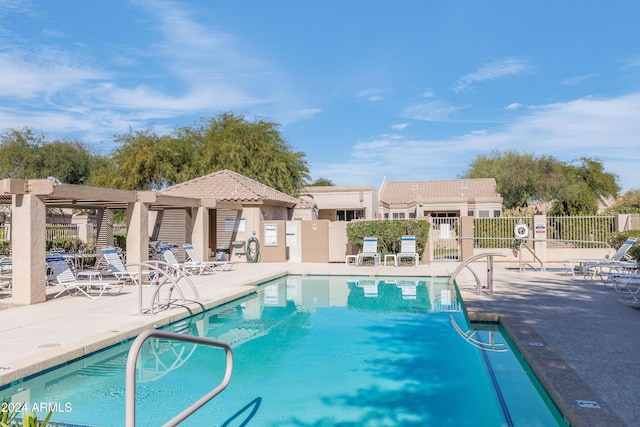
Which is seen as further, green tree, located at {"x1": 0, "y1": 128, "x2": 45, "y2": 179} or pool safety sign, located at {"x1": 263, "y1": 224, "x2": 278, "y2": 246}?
green tree, located at {"x1": 0, "y1": 128, "x2": 45, "y2": 179}

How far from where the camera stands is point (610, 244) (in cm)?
2158

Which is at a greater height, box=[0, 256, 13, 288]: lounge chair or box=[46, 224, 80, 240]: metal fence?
box=[46, 224, 80, 240]: metal fence

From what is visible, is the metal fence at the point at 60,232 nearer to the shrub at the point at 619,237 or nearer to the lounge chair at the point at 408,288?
the lounge chair at the point at 408,288

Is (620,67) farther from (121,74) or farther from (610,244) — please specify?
(121,74)

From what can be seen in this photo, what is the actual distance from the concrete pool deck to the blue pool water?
0.27 metres

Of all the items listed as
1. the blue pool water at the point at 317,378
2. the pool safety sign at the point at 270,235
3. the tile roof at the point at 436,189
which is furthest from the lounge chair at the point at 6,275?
the tile roof at the point at 436,189

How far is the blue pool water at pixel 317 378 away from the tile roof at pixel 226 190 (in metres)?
12.2

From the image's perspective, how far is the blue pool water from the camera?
5.49 m

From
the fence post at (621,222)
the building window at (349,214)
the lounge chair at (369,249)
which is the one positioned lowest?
the lounge chair at (369,249)

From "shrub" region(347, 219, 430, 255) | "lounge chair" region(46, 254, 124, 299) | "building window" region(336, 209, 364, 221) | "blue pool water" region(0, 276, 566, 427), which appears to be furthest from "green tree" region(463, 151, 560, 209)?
"lounge chair" region(46, 254, 124, 299)

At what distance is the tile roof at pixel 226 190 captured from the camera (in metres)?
22.6

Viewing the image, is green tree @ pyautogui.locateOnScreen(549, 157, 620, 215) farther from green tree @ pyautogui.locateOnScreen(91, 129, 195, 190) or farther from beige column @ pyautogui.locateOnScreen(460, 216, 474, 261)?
green tree @ pyautogui.locateOnScreen(91, 129, 195, 190)

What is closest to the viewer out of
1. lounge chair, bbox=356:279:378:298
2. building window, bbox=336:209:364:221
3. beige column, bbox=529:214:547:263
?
lounge chair, bbox=356:279:378:298

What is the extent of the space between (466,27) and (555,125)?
39.8 feet
